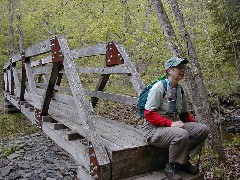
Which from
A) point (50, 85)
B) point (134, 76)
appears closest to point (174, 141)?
point (134, 76)

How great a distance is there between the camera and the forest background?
1184cm

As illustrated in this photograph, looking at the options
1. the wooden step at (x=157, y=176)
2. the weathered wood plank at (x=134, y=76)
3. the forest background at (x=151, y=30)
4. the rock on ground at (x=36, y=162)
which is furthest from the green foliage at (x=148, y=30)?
the rock on ground at (x=36, y=162)

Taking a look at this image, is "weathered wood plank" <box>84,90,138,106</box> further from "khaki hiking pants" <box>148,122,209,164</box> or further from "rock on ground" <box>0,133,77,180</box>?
"rock on ground" <box>0,133,77,180</box>

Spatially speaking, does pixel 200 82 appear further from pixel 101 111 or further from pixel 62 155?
pixel 101 111

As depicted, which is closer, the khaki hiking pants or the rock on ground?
the khaki hiking pants

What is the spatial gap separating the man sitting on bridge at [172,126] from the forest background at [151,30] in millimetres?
3021

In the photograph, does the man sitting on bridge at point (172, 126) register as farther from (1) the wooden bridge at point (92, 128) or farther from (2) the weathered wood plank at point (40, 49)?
(2) the weathered wood plank at point (40, 49)

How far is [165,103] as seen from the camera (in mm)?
4293

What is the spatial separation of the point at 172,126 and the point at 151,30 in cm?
903

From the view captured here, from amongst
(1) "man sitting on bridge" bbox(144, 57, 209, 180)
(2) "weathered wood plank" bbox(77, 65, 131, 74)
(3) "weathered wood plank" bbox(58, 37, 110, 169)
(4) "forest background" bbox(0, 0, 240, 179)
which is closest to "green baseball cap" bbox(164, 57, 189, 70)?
(1) "man sitting on bridge" bbox(144, 57, 209, 180)

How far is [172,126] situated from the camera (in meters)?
4.12

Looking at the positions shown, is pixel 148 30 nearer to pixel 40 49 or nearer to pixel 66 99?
pixel 40 49

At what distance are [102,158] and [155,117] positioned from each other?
3.06ft

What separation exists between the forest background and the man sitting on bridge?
9.91ft
